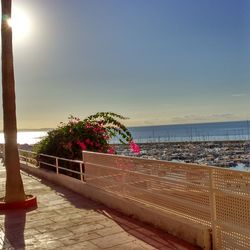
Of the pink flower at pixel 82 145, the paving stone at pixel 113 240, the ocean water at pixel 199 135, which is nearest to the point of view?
the paving stone at pixel 113 240

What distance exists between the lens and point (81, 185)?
9.80 meters

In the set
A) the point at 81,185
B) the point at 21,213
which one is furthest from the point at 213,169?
the point at 81,185

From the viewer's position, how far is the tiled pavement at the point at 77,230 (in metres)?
5.73

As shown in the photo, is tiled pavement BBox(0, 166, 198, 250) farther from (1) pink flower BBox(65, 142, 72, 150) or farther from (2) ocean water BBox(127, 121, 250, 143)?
(2) ocean water BBox(127, 121, 250, 143)

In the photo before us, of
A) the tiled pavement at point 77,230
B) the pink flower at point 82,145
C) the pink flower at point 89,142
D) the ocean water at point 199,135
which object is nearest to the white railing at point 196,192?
the tiled pavement at point 77,230

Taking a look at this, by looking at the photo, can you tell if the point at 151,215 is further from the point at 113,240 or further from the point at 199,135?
the point at 199,135

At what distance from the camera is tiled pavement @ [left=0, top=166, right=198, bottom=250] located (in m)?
5.73

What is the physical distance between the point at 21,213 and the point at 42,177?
17.6 feet

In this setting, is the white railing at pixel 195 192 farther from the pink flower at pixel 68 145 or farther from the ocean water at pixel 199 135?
the ocean water at pixel 199 135

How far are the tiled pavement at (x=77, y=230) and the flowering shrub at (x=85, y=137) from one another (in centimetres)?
401

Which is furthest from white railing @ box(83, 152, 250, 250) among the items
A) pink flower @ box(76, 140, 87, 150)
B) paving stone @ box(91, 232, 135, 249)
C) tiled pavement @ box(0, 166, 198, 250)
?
pink flower @ box(76, 140, 87, 150)

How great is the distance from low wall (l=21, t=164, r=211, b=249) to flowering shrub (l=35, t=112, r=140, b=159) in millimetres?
2466

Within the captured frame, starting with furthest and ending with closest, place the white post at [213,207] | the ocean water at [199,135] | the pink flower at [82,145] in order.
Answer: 1. the ocean water at [199,135]
2. the pink flower at [82,145]
3. the white post at [213,207]

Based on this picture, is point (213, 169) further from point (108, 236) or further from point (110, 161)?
point (110, 161)
